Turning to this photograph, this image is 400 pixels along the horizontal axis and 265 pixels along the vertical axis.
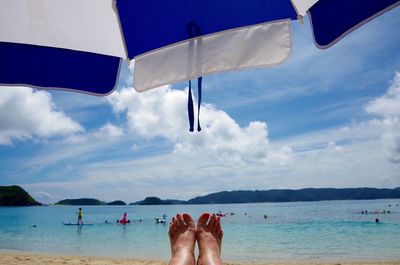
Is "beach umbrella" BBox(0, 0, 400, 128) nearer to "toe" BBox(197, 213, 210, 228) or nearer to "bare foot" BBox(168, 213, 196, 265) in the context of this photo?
"bare foot" BBox(168, 213, 196, 265)

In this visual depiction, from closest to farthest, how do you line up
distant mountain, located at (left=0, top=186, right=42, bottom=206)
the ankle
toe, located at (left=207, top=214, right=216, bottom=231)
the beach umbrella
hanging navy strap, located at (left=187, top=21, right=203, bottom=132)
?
the beach umbrella, hanging navy strap, located at (left=187, top=21, right=203, bottom=132), the ankle, toe, located at (left=207, top=214, right=216, bottom=231), distant mountain, located at (left=0, top=186, right=42, bottom=206)

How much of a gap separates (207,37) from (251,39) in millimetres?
265

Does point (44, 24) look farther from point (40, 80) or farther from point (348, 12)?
point (348, 12)

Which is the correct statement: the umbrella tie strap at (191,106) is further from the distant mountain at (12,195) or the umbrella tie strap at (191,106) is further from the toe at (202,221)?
the distant mountain at (12,195)

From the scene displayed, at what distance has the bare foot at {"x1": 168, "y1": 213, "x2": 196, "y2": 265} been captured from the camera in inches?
106

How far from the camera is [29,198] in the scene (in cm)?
12375

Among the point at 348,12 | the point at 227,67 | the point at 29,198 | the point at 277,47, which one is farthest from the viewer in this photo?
the point at 29,198

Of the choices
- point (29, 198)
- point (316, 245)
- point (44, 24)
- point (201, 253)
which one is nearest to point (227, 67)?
point (44, 24)

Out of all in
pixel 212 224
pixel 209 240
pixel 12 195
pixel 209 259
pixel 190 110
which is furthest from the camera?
pixel 12 195

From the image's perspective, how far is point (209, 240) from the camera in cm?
309

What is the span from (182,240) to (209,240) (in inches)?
10.0

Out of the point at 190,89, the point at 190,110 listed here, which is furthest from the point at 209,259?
the point at 190,89

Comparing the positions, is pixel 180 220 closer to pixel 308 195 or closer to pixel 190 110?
pixel 190 110

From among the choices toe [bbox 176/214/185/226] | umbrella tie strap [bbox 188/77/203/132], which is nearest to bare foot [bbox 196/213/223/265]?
toe [bbox 176/214/185/226]
